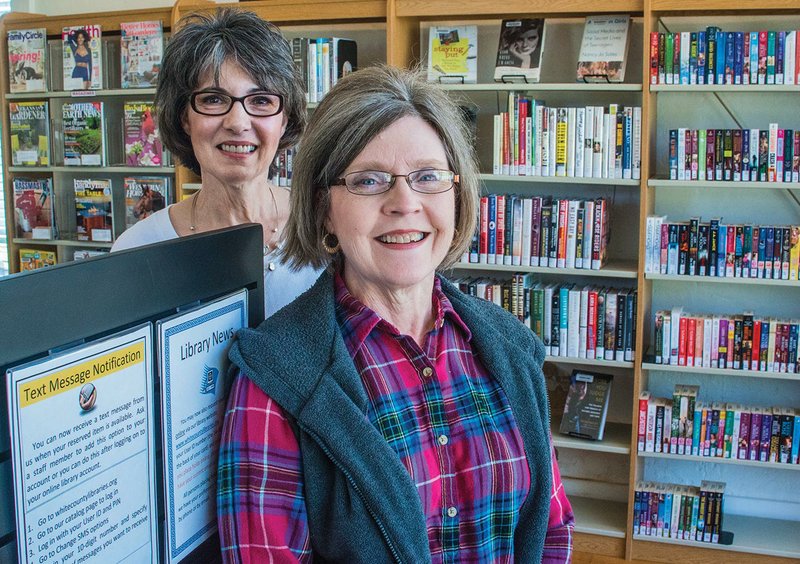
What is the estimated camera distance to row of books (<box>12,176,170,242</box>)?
4.36m

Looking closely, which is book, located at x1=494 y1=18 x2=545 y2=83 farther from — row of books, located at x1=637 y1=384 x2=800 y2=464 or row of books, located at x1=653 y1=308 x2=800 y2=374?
row of books, located at x1=637 y1=384 x2=800 y2=464

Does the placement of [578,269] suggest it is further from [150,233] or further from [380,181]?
[380,181]

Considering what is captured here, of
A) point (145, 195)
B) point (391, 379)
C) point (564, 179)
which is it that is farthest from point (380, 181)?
point (145, 195)

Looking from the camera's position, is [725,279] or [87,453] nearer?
[87,453]

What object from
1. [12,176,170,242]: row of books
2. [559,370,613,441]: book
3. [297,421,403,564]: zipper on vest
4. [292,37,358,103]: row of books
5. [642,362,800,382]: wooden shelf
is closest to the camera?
[297,421,403,564]: zipper on vest

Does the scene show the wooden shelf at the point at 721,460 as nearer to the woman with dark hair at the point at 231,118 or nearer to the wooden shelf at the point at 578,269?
the wooden shelf at the point at 578,269

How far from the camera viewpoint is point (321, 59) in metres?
4.01

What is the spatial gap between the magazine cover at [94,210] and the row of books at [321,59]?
1246 millimetres

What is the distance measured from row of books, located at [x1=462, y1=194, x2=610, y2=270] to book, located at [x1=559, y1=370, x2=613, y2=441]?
0.52m

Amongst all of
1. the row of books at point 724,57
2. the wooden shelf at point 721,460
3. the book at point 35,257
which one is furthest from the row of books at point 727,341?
the book at point 35,257

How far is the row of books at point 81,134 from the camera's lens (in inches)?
171

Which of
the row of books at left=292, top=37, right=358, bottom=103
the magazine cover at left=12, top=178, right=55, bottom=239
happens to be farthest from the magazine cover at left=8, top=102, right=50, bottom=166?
the row of books at left=292, top=37, right=358, bottom=103

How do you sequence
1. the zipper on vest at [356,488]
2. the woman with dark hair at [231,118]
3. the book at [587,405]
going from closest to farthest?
the zipper on vest at [356,488] → the woman with dark hair at [231,118] → the book at [587,405]

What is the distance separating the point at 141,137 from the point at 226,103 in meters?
2.96
